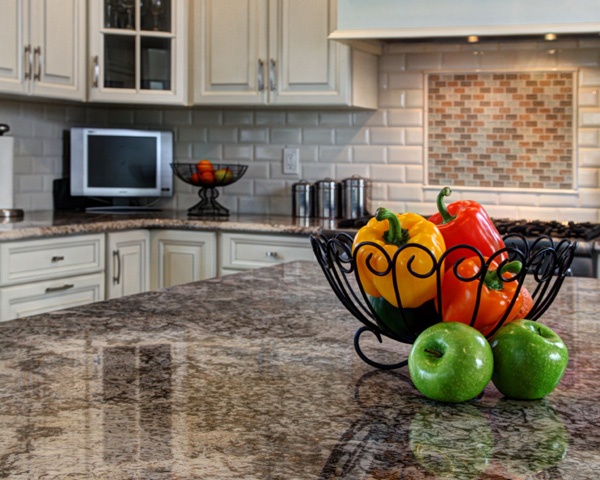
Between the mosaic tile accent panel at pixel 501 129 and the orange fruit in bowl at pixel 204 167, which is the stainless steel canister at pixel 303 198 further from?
the mosaic tile accent panel at pixel 501 129

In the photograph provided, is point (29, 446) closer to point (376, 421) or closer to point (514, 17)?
point (376, 421)

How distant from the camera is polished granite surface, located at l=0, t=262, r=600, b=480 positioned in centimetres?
78

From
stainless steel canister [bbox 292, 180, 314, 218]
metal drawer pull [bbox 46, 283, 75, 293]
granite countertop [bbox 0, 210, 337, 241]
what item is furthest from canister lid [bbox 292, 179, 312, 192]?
metal drawer pull [bbox 46, 283, 75, 293]

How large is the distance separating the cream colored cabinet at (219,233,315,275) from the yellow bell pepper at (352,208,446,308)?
2553mm

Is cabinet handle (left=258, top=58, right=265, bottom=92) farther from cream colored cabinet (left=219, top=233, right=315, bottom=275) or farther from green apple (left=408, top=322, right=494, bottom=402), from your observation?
green apple (left=408, top=322, right=494, bottom=402)

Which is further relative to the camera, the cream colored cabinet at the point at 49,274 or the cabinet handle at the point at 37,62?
the cabinet handle at the point at 37,62

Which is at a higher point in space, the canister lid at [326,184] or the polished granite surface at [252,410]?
the canister lid at [326,184]

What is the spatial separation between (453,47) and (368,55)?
15.2 inches

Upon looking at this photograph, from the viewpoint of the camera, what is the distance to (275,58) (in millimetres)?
3928

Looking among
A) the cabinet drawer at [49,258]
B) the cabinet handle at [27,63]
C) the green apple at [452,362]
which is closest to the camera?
the green apple at [452,362]

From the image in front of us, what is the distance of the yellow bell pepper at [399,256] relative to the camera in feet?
3.28

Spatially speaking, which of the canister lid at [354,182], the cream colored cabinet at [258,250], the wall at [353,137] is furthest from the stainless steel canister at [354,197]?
the cream colored cabinet at [258,250]

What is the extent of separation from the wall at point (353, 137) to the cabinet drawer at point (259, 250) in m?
0.66

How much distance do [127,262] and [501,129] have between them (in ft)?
5.80
